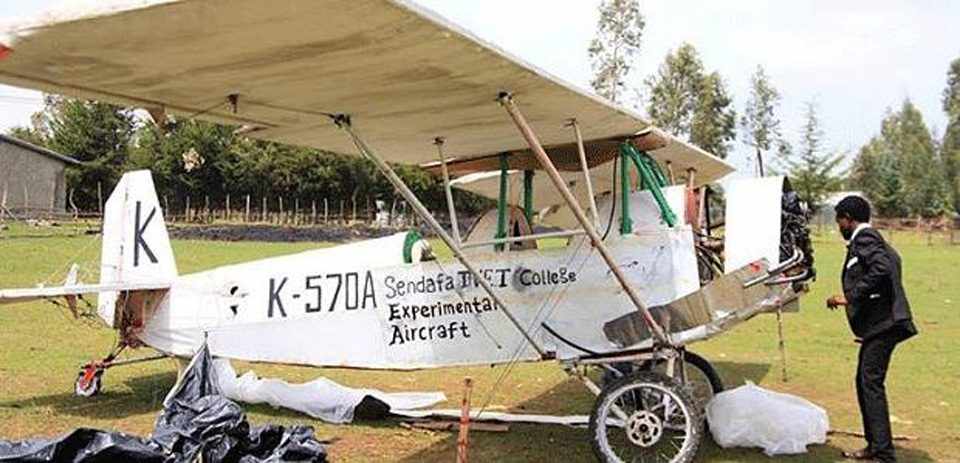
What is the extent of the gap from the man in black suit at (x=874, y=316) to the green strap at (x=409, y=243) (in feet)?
11.4

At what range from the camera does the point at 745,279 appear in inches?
255

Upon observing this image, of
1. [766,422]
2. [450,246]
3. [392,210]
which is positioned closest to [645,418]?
[766,422]

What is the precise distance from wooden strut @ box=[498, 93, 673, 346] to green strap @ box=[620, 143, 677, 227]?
2.40ft

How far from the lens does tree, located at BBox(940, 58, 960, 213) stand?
77106 millimetres

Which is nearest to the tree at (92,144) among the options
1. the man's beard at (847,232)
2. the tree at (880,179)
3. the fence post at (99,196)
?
the fence post at (99,196)

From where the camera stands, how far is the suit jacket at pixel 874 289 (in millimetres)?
6557

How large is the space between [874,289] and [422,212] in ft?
11.5

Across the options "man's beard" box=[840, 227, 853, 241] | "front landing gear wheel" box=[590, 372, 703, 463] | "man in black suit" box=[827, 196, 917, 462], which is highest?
"man's beard" box=[840, 227, 853, 241]

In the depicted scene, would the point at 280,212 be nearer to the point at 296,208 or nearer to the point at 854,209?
the point at 296,208

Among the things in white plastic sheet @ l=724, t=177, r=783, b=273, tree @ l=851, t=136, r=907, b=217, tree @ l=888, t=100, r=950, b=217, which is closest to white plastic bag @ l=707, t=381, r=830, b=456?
white plastic sheet @ l=724, t=177, r=783, b=273

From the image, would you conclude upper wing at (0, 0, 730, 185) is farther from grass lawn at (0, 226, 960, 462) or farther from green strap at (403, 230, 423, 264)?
grass lawn at (0, 226, 960, 462)

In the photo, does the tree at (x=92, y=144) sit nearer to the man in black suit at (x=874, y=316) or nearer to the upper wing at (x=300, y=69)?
the upper wing at (x=300, y=69)

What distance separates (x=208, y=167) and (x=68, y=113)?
52.0 feet

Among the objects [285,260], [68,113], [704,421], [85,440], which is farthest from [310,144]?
[68,113]
